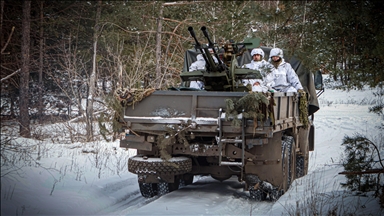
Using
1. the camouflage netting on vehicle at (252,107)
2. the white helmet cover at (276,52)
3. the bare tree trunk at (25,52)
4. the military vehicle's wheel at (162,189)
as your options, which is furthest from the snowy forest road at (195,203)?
the bare tree trunk at (25,52)

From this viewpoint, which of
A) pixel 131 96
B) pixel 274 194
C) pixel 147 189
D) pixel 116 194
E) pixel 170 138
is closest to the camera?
pixel 170 138

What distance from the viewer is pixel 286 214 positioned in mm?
6188

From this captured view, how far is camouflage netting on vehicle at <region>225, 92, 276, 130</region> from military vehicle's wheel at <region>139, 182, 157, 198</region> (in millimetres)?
2025

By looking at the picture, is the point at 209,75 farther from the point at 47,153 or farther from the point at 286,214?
the point at 47,153

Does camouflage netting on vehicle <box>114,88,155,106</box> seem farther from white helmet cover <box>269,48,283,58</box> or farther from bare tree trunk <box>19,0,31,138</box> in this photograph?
bare tree trunk <box>19,0,31,138</box>

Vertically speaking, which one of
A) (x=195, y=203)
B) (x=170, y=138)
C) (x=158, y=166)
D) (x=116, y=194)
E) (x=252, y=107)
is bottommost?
(x=116, y=194)

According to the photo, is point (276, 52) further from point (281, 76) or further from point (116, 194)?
point (116, 194)

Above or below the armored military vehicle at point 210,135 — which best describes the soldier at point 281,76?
above

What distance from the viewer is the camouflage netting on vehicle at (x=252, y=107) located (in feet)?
20.6

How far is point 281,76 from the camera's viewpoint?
32.1 feet

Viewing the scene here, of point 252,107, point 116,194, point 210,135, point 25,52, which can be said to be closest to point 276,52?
point 210,135

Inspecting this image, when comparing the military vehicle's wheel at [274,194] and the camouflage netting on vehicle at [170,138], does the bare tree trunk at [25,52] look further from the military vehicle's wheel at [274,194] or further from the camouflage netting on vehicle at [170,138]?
the military vehicle's wheel at [274,194]

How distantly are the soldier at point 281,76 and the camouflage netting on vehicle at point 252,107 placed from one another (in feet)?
11.1

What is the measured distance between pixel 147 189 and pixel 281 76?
12.6 ft
